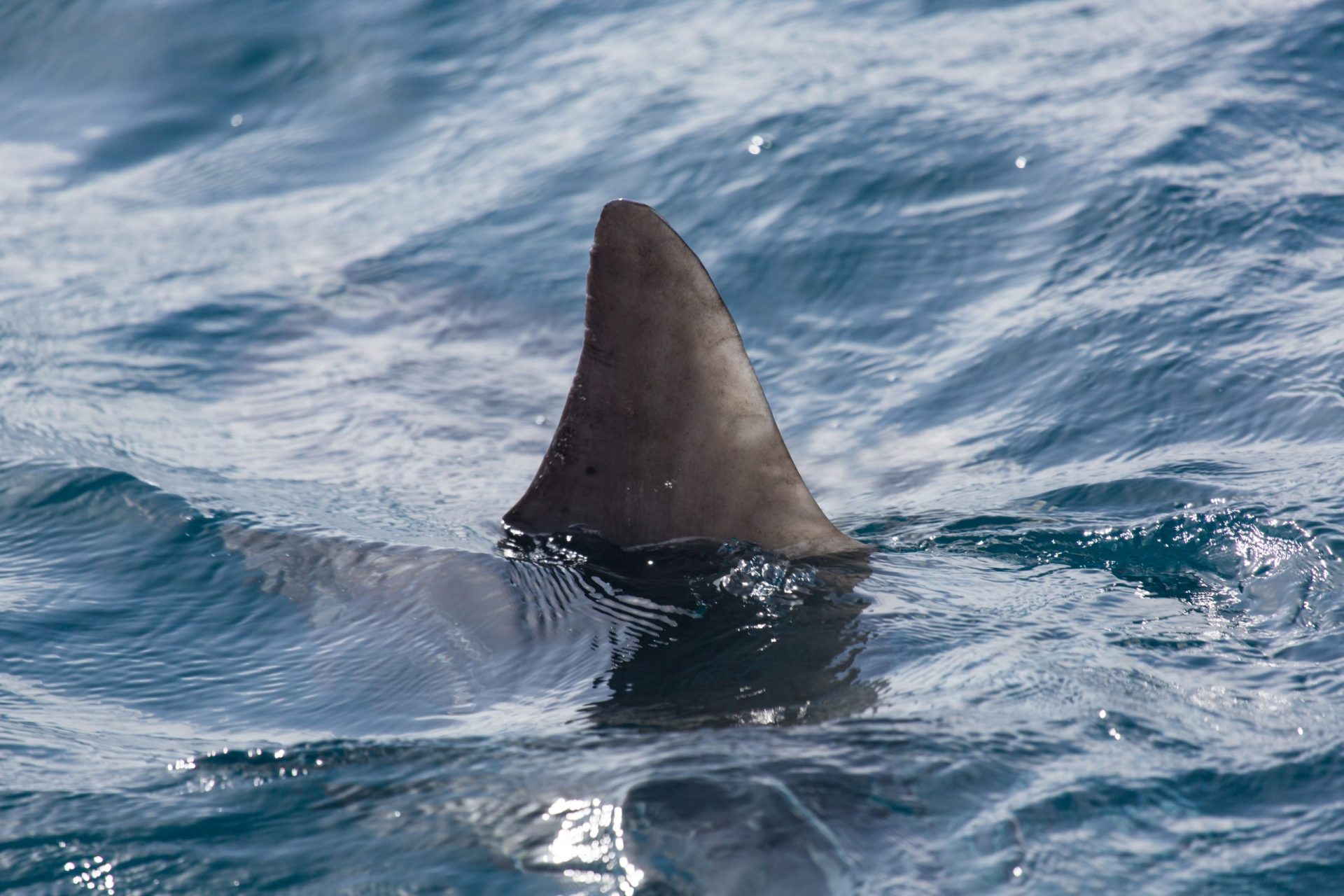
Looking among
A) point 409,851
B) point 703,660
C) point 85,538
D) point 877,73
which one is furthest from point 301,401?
point 877,73

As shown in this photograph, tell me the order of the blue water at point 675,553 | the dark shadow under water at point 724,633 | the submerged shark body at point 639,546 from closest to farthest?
the blue water at point 675,553 < the dark shadow under water at point 724,633 < the submerged shark body at point 639,546

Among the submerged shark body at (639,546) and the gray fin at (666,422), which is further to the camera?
the gray fin at (666,422)

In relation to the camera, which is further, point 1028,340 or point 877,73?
point 877,73

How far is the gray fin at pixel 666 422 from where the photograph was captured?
158 inches

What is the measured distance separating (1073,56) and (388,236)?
5118mm

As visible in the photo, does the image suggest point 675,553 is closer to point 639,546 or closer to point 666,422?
point 639,546

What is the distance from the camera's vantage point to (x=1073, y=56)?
958 cm

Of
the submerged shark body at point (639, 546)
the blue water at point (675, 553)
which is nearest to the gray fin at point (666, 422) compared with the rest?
the submerged shark body at point (639, 546)

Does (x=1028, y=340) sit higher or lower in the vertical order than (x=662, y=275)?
lower

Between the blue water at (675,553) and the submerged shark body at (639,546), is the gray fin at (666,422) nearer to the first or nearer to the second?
the submerged shark body at (639,546)

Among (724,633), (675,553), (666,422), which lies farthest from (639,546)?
(724,633)

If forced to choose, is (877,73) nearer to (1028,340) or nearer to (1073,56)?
(1073,56)

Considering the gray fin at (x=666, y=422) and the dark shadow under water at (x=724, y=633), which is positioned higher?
the gray fin at (x=666, y=422)

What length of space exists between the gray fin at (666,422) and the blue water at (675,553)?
164 millimetres
